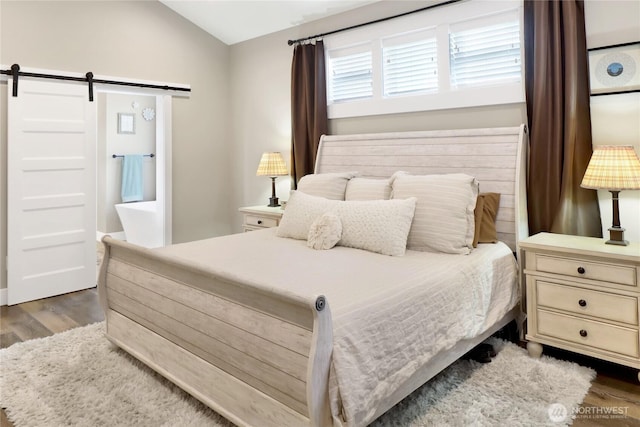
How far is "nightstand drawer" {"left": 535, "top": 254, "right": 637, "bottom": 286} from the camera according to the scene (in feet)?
6.84

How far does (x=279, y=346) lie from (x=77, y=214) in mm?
3164

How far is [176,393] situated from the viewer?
2.07 metres

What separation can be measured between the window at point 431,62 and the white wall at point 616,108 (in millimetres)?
436

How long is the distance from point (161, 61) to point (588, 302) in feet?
13.8

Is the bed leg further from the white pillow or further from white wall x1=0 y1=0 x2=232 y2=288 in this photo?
white wall x1=0 y1=0 x2=232 y2=288

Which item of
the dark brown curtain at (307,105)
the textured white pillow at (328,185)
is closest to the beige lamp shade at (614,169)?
the textured white pillow at (328,185)

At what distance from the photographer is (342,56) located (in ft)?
12.5

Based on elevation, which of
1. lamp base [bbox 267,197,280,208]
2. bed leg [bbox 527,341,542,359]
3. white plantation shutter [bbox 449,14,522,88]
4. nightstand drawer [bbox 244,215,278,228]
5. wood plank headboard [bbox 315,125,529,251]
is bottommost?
bed leg [bbox 527,341,542,359]

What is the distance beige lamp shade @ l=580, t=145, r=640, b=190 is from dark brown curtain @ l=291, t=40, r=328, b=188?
225 centimetres

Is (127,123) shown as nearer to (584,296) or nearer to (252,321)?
(252,321)

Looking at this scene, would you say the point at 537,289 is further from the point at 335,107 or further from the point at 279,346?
the point at 335,107

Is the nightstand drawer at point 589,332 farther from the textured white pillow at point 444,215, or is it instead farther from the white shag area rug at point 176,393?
the textured white pillow at point 444,215

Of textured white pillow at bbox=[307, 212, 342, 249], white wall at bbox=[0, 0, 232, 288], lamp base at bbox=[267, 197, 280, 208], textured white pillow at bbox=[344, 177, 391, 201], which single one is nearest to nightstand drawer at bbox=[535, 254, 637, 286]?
textured white pillow at bbox=[344, 177, 391, 201]

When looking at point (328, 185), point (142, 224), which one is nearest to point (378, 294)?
point (328, 185)
